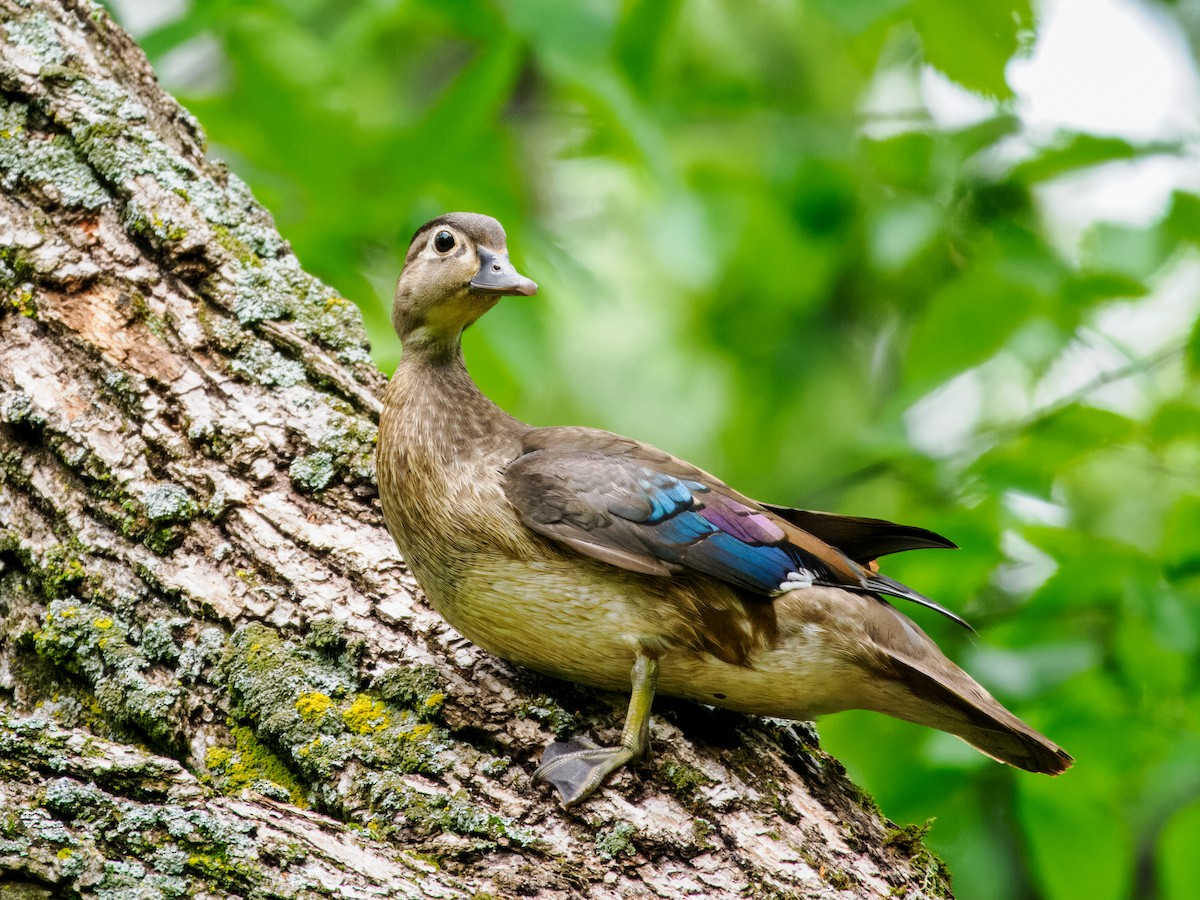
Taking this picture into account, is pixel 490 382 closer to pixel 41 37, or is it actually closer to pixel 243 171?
pixel 243 171

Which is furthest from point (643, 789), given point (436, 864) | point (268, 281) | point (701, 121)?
point (701, 121)

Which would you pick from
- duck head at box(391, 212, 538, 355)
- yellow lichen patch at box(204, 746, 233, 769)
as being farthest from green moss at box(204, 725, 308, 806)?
duck head at box(391, 212, 538, 355)

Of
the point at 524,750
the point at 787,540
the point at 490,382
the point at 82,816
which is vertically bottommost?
the point at 82,816

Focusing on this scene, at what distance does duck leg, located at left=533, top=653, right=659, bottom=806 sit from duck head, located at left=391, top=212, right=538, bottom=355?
4.05 feet

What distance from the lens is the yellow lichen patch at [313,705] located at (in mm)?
2938

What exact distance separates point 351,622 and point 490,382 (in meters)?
2.14

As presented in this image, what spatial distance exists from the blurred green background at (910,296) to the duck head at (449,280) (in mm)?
1007

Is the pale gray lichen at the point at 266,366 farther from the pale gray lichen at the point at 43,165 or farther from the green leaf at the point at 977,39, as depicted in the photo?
the green leaf at the point at 977,39

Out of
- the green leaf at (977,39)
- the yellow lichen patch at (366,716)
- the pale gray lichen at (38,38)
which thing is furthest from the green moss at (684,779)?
the pale gray lichen at (38,38)

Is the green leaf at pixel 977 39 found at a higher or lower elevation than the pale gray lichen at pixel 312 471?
higher

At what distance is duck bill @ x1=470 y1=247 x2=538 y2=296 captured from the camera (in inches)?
130

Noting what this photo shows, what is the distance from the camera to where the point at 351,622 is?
3.18 m

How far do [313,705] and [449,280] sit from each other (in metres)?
1.40

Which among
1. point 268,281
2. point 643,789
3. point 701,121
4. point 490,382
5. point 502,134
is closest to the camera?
point 643,789
